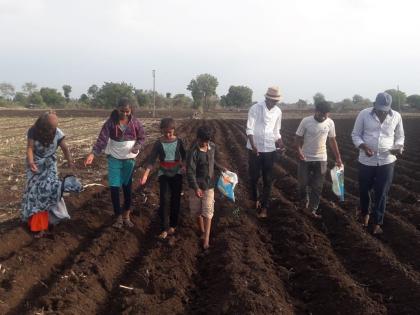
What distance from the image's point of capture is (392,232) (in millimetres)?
6785

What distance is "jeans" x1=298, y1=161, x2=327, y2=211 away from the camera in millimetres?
7480

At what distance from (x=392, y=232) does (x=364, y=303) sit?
2.77m

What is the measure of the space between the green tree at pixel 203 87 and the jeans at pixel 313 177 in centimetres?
7678

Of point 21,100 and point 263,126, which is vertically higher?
point 263,126

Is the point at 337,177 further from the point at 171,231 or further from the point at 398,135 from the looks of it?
the point at 171,231

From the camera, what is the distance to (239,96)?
89.6 metres

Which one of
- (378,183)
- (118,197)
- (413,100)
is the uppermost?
(378,183)

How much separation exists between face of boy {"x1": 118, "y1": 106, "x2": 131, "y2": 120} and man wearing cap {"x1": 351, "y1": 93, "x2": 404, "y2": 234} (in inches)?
121

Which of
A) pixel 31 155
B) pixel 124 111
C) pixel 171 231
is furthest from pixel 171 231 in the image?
pixel 31 155

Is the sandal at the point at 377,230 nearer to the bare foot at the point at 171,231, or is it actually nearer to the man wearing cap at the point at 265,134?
the man wearing cap at the point at 265,134

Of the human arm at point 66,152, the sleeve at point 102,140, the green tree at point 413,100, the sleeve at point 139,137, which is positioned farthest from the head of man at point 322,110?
the green tree at point 413,100

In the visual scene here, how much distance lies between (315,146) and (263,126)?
825 mm

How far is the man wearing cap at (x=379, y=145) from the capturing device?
21.9 feet

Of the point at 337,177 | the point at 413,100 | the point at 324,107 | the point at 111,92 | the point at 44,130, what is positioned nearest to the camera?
the point at 44,130
